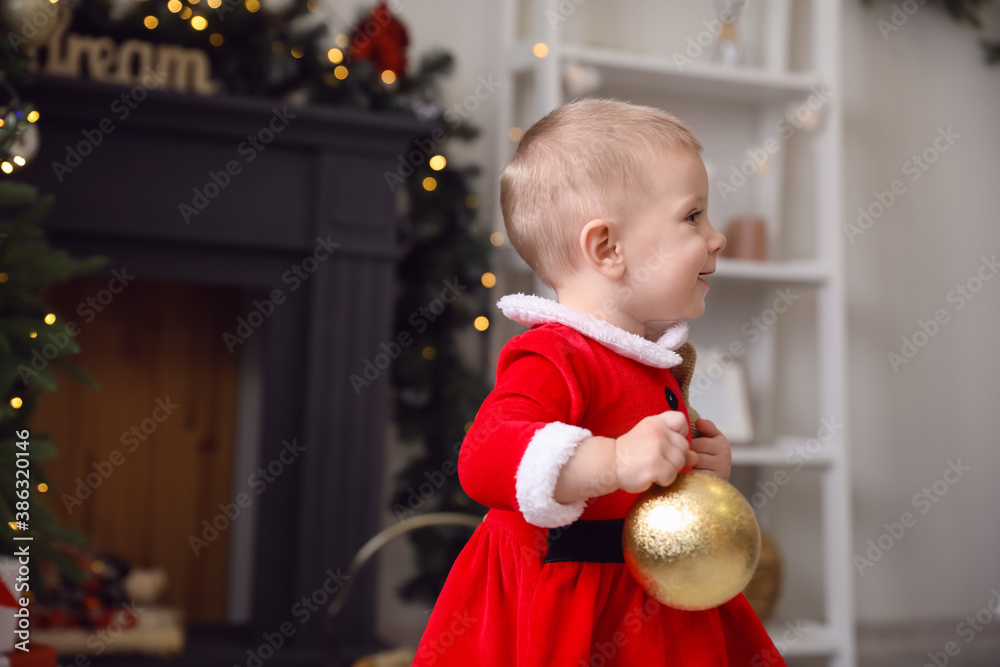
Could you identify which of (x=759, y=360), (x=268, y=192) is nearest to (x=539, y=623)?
(x=268, y=192)

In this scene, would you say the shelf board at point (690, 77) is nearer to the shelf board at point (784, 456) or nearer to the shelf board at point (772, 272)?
the shelf board at point (772, 272)

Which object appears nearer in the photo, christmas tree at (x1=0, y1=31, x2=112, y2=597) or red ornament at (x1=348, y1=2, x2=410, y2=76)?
christmas tree at (x1=0, y1=31, x2=112, y2=597)

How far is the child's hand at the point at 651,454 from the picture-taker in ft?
2.13

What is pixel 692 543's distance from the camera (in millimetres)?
664

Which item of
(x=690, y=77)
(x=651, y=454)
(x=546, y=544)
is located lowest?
(x=546, y=544)

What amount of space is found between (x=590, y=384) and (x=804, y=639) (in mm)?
1951

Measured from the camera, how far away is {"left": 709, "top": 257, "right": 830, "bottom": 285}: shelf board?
2.41m

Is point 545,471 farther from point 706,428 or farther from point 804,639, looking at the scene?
point 804,639

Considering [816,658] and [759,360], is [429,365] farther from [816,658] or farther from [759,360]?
[816,658]

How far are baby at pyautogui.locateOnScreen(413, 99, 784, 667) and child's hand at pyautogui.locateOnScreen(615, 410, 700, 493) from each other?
0.03 meters

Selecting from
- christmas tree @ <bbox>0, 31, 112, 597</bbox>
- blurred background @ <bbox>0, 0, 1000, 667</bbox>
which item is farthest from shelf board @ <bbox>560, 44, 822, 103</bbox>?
christmas tree @ <bbox>0, 31, 112, 597</bbox>

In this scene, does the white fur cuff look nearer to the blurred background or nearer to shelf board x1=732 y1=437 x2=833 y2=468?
the blurred background

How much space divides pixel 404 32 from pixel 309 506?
122 centimetres

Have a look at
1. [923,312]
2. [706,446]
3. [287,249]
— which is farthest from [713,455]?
[923,312]
